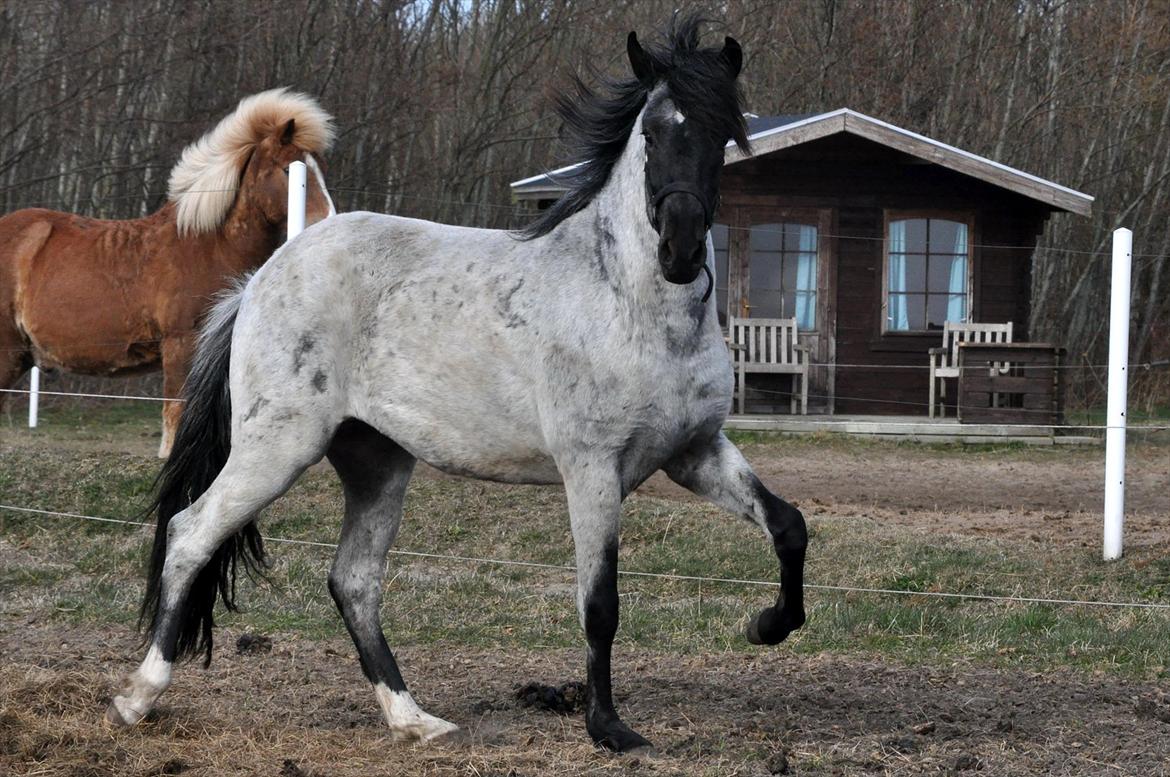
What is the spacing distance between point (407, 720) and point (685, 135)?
6.45 ft

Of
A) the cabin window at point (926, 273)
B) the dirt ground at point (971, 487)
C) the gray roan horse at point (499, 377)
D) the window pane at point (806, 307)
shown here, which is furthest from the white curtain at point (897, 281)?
the gray roan horse at point (499, 377)

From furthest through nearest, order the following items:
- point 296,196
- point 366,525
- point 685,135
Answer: point 296,196 → point 366,525 → point 685,135

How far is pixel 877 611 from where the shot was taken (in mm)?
6031

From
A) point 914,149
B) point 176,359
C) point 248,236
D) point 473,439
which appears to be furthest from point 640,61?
point 914,149

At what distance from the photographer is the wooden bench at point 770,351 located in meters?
15.5

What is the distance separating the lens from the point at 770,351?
16.0m

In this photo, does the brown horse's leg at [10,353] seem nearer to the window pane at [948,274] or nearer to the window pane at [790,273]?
the window pane at [790,273]

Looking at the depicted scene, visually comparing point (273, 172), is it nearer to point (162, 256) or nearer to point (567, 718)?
point (162, 256)

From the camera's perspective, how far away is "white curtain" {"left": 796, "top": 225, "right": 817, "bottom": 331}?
16.2m

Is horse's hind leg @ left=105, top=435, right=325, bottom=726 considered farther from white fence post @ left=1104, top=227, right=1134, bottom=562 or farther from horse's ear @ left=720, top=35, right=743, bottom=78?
white fence post @ left=1104, top=227, right=1134, bottom=562

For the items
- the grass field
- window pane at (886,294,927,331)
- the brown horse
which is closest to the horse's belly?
the grass field

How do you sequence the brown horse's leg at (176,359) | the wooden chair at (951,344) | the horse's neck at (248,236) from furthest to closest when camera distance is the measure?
the wooden chair at (951,344), the brown horse's leg at (176,359), the horse's neck at (248,236)

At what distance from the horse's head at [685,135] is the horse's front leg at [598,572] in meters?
0.65

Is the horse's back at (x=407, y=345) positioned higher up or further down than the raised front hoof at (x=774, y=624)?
higher up
